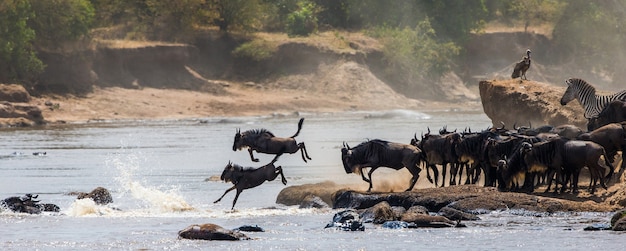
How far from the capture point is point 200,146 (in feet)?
143

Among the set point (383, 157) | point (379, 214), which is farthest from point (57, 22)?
point (379, 214)

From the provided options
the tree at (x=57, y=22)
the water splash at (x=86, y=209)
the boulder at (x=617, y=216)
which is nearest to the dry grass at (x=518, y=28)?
the tree at (x=57, y=22)

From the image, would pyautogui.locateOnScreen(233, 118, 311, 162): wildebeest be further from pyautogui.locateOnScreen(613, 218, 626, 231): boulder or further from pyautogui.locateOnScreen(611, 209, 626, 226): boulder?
pyautogui.locateOnScreen(613, 218, 626, 231): boulder

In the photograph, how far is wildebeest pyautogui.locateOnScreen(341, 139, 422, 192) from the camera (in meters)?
24.1

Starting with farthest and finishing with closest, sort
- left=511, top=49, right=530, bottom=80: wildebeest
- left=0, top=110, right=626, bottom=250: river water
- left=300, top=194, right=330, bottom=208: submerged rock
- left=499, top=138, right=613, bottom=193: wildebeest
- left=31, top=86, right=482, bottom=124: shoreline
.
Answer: left=31, top=86, right=482, bottom=124: shoreline → left=511, top=49, right=530, bottom=80: wildebeest → left=300, top=194, right=330, bottom=208: submerged rock → left=499, top=138, right=613, bottom=193: wildebeest → left=0, top=110, right=626, bottom=250: river water

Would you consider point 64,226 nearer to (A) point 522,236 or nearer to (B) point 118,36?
(A) point 522,236

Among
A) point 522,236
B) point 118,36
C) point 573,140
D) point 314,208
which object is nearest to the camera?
point 522,236

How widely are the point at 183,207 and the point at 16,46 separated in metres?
40.2

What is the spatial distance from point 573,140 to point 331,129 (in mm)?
31161

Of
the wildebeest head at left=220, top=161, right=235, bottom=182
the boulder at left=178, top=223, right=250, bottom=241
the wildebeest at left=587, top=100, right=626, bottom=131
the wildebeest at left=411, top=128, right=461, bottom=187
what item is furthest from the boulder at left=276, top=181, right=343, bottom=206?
the wildebeest at left=587, top=100, right=626, bottom=131

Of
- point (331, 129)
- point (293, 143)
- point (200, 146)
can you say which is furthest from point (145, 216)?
point (331, 129)

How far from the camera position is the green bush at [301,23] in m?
79.6

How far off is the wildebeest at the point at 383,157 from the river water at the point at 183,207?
1196mm

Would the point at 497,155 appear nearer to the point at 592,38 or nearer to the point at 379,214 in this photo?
the point at 379,214
